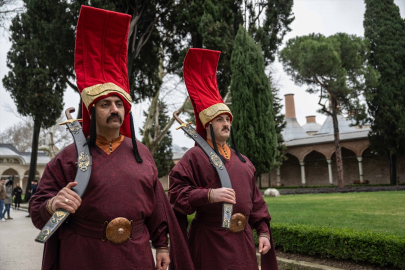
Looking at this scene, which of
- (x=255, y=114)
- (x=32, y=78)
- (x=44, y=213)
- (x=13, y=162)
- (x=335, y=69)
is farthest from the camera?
(x=13, y=162)

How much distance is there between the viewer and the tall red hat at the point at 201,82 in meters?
3.02

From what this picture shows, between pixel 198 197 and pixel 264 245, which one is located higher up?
pixel 198 197

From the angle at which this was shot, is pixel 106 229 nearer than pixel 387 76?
Yes

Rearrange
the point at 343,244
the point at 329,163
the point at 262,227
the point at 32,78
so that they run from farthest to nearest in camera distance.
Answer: the point at 329,163
the point at 32,78
the point at 343,244
the point at 262,227

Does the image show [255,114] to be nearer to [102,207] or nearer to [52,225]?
[102,207]

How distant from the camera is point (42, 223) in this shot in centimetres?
182

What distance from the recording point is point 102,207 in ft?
6.08

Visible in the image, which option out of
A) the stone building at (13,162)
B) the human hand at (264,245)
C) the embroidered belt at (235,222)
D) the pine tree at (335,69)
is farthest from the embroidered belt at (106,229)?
the stone building at (13,162)

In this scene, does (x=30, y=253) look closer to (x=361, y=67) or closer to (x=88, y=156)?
(x=88, y=156)

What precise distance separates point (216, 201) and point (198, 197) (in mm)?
148

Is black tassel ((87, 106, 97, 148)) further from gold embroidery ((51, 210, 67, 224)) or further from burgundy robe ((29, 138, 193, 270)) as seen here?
gold embroidery ((51, 210, 67, 224))

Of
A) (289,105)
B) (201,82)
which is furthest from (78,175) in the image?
(289,105)

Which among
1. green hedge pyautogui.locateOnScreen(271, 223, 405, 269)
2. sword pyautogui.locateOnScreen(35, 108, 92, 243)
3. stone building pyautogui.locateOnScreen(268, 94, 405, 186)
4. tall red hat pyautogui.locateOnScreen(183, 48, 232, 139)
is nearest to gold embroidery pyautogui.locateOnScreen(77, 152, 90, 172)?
sword pyautogui.locateOnScreen(35, 108, 92, 243)

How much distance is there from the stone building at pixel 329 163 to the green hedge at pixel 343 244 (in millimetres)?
21333
